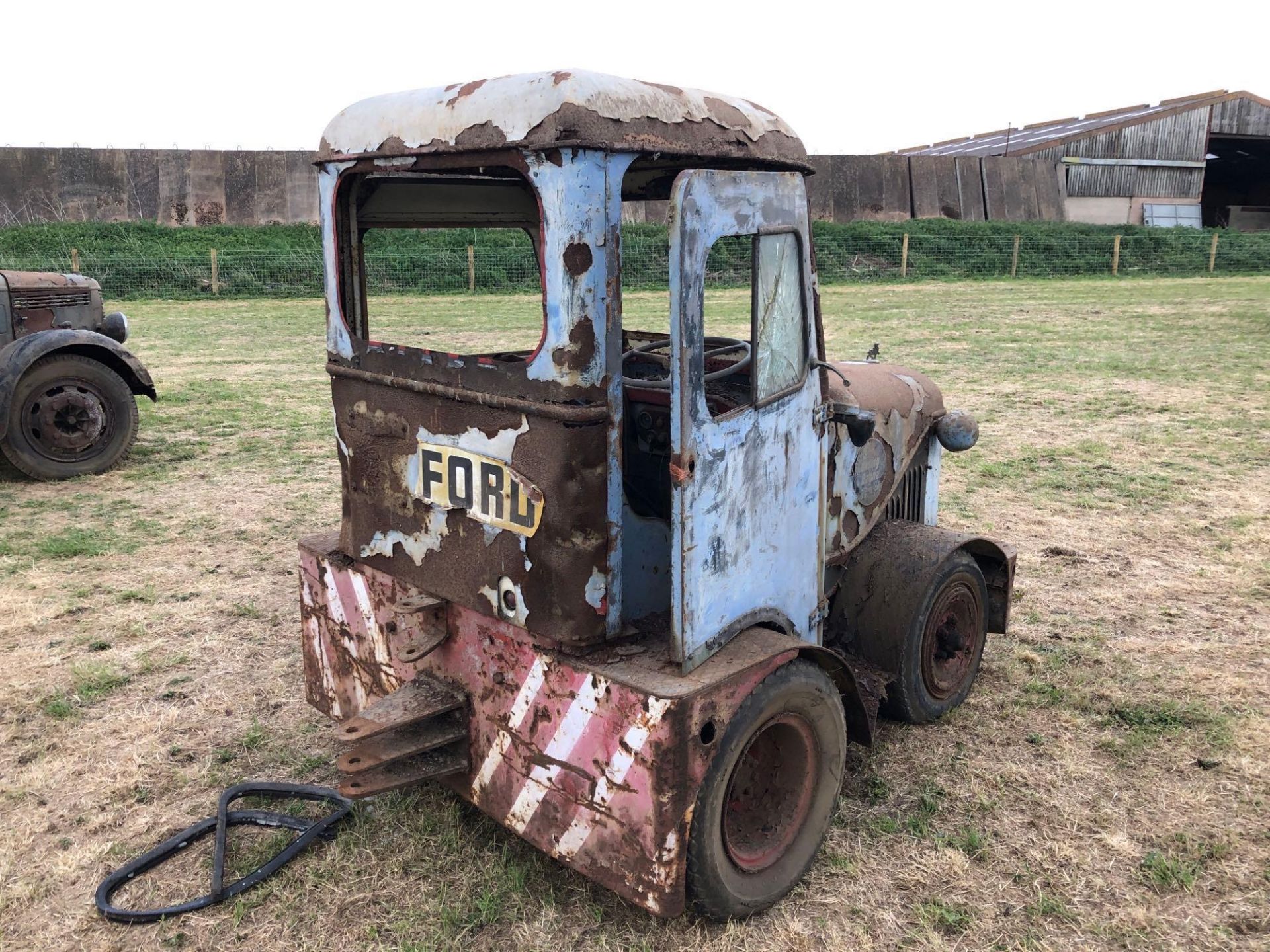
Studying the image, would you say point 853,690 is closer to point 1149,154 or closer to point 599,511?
point 599,511

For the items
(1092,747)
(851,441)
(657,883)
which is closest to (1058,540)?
(1092,747)

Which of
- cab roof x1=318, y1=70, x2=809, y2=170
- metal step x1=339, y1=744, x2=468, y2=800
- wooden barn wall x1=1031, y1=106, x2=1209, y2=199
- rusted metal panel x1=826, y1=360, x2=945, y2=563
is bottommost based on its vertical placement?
metal step x1=339, y1=744, x2=468, y2=800

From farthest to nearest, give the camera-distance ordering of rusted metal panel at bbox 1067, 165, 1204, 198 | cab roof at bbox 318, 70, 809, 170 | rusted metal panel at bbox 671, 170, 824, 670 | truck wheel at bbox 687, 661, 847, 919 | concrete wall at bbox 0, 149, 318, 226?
rusted metal panel at bbox 1067, 165, 1204, 198 → concrete wall at bbox 0, 149, 318, 226 → truck wheel at bbox 687, 661, 847, 919 → rusted metal panel at bbox 671, 170, 824, 670 → cab roof at bbox 318, 70, 809, 170

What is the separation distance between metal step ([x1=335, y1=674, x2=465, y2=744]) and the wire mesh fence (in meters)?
10.2

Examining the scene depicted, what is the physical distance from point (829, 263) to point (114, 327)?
770 inches

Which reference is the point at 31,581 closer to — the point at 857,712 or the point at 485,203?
the point at 485,203

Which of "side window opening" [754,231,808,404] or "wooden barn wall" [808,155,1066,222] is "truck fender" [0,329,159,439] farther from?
"wooden barn wall" [808,155,1066,222]

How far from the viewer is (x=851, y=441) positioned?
3.54 m

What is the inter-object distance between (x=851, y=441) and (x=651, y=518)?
1.03m

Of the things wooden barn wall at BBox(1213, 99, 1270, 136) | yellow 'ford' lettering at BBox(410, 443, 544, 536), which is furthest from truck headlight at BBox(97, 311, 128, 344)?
wooden barn wall at BBox(1213, 99, 1270, 136)

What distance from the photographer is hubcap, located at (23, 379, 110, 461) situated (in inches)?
294

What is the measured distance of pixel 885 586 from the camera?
146 inches

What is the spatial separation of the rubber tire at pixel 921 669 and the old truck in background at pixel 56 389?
21.1ft

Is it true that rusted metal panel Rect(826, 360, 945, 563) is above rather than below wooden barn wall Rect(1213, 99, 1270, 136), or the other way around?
below
